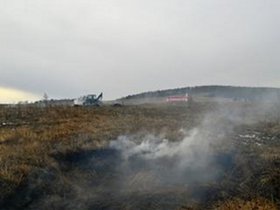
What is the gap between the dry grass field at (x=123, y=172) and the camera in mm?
18000

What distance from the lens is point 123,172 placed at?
2230 cm

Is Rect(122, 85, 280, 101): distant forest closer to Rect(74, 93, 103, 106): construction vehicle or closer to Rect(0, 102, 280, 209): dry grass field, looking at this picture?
Rect(74, 93, 103, 106): construction vehicle

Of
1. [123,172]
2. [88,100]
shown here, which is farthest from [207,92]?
Result: [123,172]

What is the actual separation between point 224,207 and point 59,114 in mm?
25244

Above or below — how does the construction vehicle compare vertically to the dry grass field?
above

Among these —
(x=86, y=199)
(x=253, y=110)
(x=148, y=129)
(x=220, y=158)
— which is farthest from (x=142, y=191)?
(x=253, y=110)

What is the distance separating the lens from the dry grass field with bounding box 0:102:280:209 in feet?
59.1

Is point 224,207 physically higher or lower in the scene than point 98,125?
lower

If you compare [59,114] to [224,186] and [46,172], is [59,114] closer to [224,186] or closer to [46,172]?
[46,172]

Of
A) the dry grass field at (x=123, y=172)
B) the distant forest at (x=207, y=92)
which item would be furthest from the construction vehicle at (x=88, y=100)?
the distant forest at (x=207, y=92)

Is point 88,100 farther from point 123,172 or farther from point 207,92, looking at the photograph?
point 207,92

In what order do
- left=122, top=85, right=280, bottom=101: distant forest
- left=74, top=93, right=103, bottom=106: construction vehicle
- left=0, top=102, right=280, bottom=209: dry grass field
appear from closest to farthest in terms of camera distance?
left=0, top=102, right=280, bottom=209: dry grass field → left=74, top=93, right=103, bottom=106: construction vehicle → left=122, top=85, right=280, bottom=101: distant forest

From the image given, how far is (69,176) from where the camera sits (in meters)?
21.6

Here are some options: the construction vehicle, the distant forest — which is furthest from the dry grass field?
the distant forest
